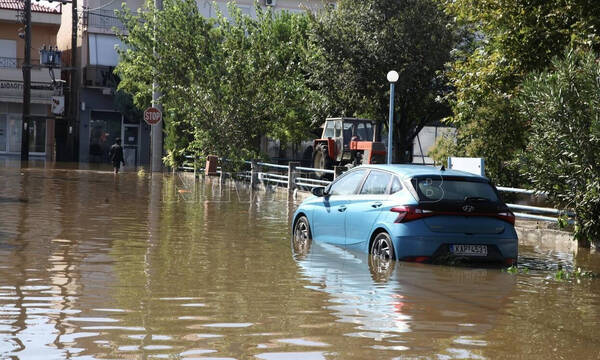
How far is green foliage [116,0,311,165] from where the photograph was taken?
3594 cm

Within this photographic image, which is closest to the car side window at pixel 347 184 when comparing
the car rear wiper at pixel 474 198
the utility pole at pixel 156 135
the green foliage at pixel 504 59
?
the car rear wiper at pixel 474 198

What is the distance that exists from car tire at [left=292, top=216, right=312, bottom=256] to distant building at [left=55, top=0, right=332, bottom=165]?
4439 centimetres

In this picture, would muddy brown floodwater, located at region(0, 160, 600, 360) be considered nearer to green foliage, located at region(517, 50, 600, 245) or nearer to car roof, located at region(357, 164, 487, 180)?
green foliage, located at region(517, 50, 600, 245)

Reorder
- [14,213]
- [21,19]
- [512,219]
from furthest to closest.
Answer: [21,19], [14,213], [512,219]

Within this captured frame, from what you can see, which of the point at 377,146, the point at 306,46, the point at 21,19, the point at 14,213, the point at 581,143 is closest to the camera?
the point at 581,143

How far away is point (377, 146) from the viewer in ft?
98.6

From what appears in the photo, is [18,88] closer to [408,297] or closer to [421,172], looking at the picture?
[421,172]

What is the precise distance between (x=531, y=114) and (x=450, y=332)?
7.51 meters

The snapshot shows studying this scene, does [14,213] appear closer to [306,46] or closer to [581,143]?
[581,143]

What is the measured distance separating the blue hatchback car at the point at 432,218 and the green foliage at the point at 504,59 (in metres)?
4.28

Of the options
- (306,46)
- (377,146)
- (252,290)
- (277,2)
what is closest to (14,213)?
(252,290)

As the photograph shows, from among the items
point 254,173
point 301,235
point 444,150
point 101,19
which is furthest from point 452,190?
point 101,19

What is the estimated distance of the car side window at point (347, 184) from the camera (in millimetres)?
13227

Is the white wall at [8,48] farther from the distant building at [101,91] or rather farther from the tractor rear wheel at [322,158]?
the tractor rear wheel at [322,158]
